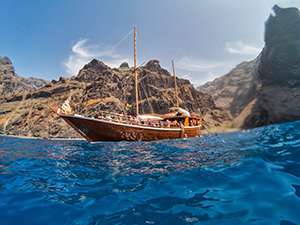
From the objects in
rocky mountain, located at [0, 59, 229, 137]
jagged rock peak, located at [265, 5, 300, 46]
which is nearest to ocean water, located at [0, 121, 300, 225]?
jagged rock peak, located at [265, 5, 300, 46]

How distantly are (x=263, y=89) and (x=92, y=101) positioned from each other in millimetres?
63724

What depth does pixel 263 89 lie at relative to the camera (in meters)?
2.05

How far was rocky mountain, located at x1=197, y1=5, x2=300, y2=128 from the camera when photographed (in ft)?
5.92

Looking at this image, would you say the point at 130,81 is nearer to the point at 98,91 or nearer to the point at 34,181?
the point at 98,91

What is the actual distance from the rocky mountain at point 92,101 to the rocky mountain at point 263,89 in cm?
4696

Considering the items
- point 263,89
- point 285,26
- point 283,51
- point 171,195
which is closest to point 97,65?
point 285,26

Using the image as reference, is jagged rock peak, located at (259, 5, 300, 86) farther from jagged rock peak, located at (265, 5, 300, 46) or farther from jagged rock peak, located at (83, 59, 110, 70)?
jagged rock peak, located at (83, 59, 110, 70)

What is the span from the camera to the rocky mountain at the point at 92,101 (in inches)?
1977

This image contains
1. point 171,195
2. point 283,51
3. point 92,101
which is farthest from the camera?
point 92,101

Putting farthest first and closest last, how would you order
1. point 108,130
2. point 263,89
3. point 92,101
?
point 92,101, point 108,130, point 263,89

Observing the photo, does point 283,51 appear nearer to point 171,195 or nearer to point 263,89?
point 263,89

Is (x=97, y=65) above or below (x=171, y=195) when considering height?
above

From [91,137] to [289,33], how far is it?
14.0 metres

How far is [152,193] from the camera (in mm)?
2459
